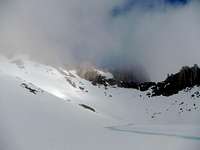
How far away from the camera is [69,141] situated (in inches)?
1059

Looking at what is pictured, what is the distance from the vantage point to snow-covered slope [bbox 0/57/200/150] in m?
26.1

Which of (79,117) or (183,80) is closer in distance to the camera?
(79,117)

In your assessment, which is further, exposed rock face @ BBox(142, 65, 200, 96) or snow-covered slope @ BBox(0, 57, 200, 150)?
exposed rock face @ BBox(142, 65, 200, 96)

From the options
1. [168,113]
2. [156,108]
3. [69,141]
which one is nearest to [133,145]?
[69,141]

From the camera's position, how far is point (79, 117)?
53031mm

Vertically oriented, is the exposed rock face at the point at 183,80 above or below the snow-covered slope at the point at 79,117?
above

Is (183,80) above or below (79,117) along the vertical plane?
above

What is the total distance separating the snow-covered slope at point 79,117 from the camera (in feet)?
85.7

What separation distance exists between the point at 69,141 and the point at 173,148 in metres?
8.74

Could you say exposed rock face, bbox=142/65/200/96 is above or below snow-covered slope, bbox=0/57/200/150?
above

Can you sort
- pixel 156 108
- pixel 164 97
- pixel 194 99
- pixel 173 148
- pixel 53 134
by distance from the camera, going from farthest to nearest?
1. pixel 164 97
2. pixel 156 108
3. pixel 194 99
4. pixel 53 134
5. pixel 173 148

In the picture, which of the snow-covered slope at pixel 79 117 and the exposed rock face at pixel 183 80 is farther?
the exposed rock face at pixel 183 80

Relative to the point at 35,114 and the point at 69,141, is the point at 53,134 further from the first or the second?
the point at 35,114

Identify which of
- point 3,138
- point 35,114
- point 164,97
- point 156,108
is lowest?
point 3,138
